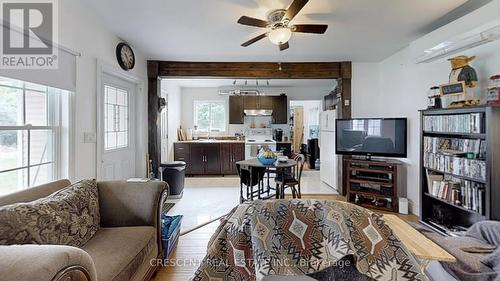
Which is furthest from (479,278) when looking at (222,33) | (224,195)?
(224,195)

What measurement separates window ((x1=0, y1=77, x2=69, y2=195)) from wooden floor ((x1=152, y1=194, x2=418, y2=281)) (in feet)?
4.55

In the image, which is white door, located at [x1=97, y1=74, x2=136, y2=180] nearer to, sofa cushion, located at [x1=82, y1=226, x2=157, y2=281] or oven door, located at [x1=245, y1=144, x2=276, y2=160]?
sofa cushion, located at [x1=82, y1=226, x2=157, y2=281]

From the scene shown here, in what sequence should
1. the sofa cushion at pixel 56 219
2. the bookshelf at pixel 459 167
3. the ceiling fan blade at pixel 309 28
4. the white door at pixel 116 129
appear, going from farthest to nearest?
1. the white door at pixel 116 129
2. the ceiling fan blade at pixel 309 28
3. the bookshelf at pixel 459 167
4. the sofa cushion at pixel 56 219

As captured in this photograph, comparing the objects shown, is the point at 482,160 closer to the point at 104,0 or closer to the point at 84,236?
the point at 84,236

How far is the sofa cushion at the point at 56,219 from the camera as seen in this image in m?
1.42

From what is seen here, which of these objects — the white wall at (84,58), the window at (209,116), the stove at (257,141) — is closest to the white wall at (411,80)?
the stove at (257,141)

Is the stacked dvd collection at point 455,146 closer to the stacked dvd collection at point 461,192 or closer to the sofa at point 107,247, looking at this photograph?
the stacked dvd collection at point 461,192

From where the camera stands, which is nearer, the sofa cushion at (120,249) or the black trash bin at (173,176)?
the sofa cushion at (120,249)

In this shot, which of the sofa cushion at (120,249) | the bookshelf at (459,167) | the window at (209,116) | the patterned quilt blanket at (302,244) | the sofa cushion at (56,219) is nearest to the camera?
the patterned quilt blanket at (302,244)

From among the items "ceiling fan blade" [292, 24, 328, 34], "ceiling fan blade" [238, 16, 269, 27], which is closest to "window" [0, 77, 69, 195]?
"ceiling fan blade" [238, 16, 269, 27]

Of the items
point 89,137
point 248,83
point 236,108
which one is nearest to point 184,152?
point 236,108

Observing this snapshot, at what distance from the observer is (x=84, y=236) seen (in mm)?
1875

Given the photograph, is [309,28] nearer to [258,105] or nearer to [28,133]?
[28,133]

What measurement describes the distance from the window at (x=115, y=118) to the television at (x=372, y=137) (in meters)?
3.60
